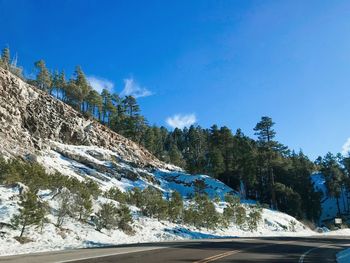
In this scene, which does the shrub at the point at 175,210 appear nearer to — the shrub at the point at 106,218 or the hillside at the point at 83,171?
the hillside at the point at 83,171

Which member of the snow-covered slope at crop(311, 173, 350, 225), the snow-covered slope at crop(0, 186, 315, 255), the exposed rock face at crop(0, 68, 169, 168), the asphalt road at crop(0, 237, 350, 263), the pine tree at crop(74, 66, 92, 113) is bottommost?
the asphalt road at crop(0, 237, 350, 263)

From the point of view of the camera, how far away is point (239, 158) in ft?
285

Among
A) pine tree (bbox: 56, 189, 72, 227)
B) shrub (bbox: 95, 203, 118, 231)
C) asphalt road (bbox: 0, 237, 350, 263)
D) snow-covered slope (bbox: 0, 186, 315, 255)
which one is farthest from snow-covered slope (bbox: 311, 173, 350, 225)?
asphalt road (bbox: 0, 237, 350, 263)

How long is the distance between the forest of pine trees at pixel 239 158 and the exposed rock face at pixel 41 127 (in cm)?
1039

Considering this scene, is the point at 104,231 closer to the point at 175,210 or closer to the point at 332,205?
the point at 175,210

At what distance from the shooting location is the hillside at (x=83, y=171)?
24922mm

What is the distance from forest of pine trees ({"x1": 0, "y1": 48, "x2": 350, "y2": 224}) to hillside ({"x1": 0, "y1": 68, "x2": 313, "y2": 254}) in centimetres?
1226

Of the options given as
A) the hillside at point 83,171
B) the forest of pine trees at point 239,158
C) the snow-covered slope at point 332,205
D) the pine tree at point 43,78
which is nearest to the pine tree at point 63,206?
the hillside at point 83,171

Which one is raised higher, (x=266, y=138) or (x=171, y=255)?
(x=266, y=138)

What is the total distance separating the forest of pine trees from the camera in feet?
254

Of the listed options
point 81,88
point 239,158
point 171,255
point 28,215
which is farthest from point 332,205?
point 171,255

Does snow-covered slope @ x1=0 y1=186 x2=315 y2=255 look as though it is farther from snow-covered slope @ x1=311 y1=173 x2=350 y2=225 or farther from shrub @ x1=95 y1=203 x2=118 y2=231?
snow-covered slope @ x1=311 y1=173 x2=350 y2=225

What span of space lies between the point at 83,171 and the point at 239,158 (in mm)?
41674

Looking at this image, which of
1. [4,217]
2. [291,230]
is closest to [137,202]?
[4,217]
